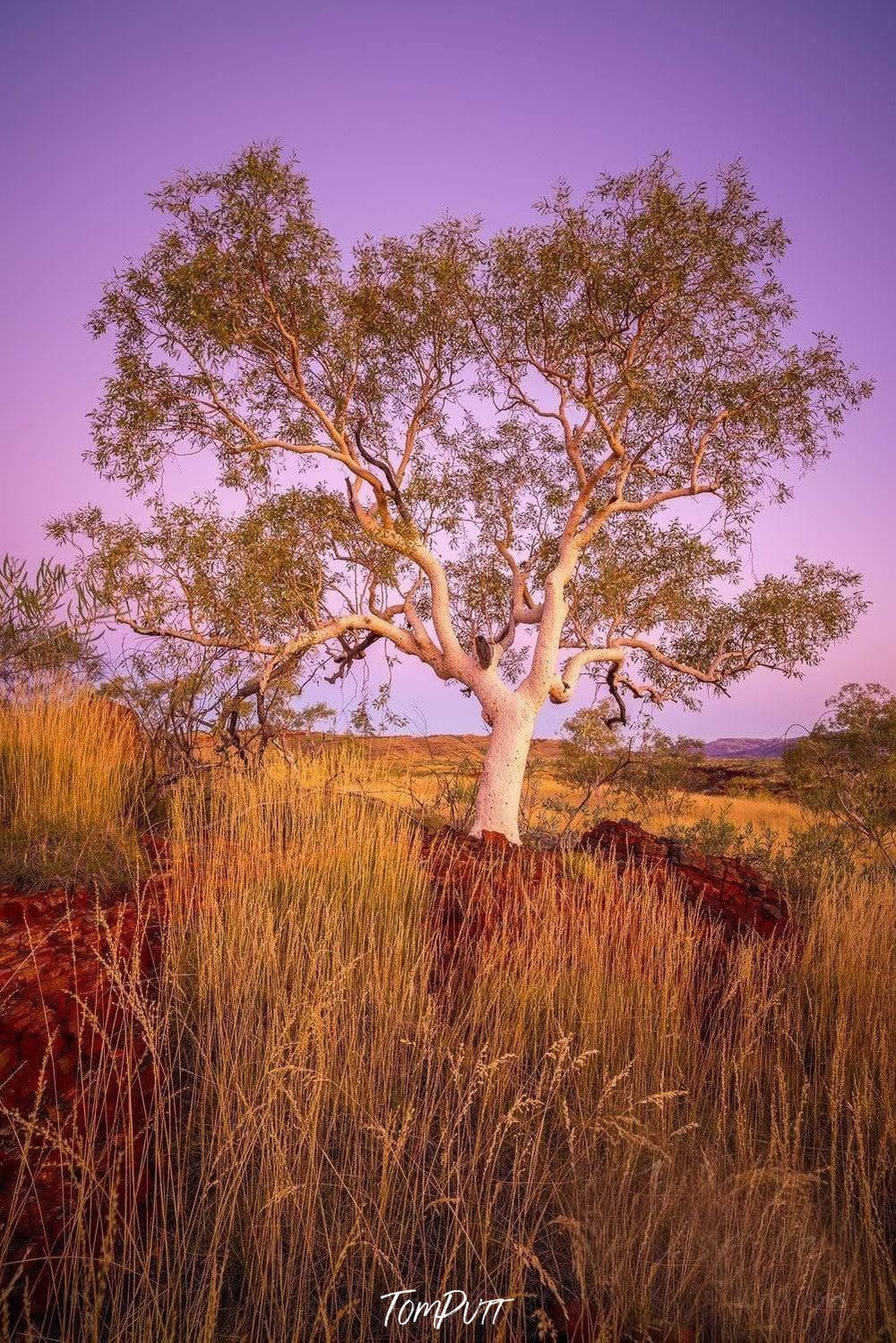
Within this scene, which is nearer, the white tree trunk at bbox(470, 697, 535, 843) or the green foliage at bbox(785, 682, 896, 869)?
the white tree trunk at bbox(470, 697, 535, 843)

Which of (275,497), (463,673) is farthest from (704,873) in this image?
(275,497)

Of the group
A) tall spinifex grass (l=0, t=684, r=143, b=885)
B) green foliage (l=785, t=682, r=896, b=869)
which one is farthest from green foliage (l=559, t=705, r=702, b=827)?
tall spinifex grass (l=0, t=684, r=143, b=885)

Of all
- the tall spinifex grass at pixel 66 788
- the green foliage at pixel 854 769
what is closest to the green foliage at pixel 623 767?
the green foliage at pixel 854 769

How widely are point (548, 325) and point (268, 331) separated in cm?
393

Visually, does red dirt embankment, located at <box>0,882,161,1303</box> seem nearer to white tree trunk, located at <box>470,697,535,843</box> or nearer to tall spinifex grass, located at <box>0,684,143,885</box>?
tall spinifex grass, located at <box>0,684,143,885</box>

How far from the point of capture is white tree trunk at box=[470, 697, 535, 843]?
10.8 metres

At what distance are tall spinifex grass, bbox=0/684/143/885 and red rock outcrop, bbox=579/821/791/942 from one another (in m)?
4.31

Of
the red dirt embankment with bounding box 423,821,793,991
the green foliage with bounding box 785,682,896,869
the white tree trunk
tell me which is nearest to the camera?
the red dirt embankment with bounding box 423,821,793,991

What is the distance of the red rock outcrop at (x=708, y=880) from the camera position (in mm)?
7332

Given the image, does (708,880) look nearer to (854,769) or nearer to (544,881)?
(544,881)

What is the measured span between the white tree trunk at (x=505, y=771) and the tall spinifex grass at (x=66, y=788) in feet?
13.9

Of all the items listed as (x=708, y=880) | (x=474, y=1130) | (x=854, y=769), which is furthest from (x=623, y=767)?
(x=474, y=1130)

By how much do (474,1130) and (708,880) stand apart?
182 inches

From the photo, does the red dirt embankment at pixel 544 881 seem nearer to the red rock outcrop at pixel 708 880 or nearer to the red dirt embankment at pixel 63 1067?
the red rock outcrop at pixel 708 880
